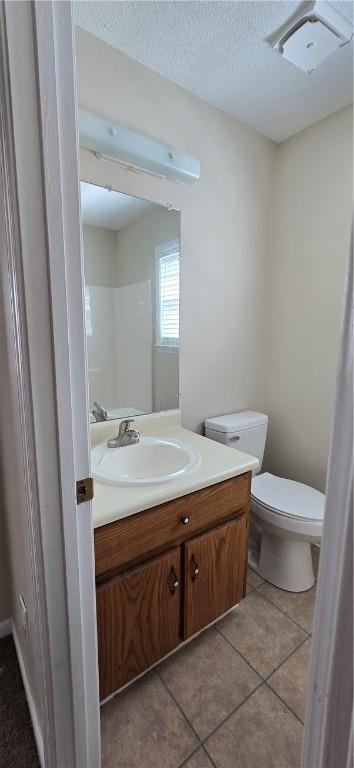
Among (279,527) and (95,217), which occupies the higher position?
(95,217)

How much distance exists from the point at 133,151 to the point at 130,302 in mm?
617

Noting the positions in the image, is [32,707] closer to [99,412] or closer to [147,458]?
[147,458]

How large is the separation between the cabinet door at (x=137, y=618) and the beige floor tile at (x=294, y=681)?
0.42m

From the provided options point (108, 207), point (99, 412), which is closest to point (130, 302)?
point (108, 207)

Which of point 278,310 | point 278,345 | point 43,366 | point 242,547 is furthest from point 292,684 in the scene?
point 278,310

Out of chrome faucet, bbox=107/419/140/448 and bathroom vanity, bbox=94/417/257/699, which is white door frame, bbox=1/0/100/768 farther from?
chrome faucet, bbox=107/419/140/448

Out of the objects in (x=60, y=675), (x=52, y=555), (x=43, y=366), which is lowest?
(x=60, y=675)

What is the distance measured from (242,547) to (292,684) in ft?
1.57

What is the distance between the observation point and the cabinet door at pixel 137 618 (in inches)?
37.8

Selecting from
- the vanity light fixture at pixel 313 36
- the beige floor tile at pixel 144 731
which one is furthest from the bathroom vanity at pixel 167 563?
the vanity light fixture at pixel 313 36

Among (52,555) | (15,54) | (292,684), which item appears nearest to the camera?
(15,54)

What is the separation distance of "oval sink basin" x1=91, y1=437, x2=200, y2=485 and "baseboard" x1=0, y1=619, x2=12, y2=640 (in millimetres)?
824

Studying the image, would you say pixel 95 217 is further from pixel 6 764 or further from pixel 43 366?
pixel 6 764

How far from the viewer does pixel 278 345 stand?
210 cm
